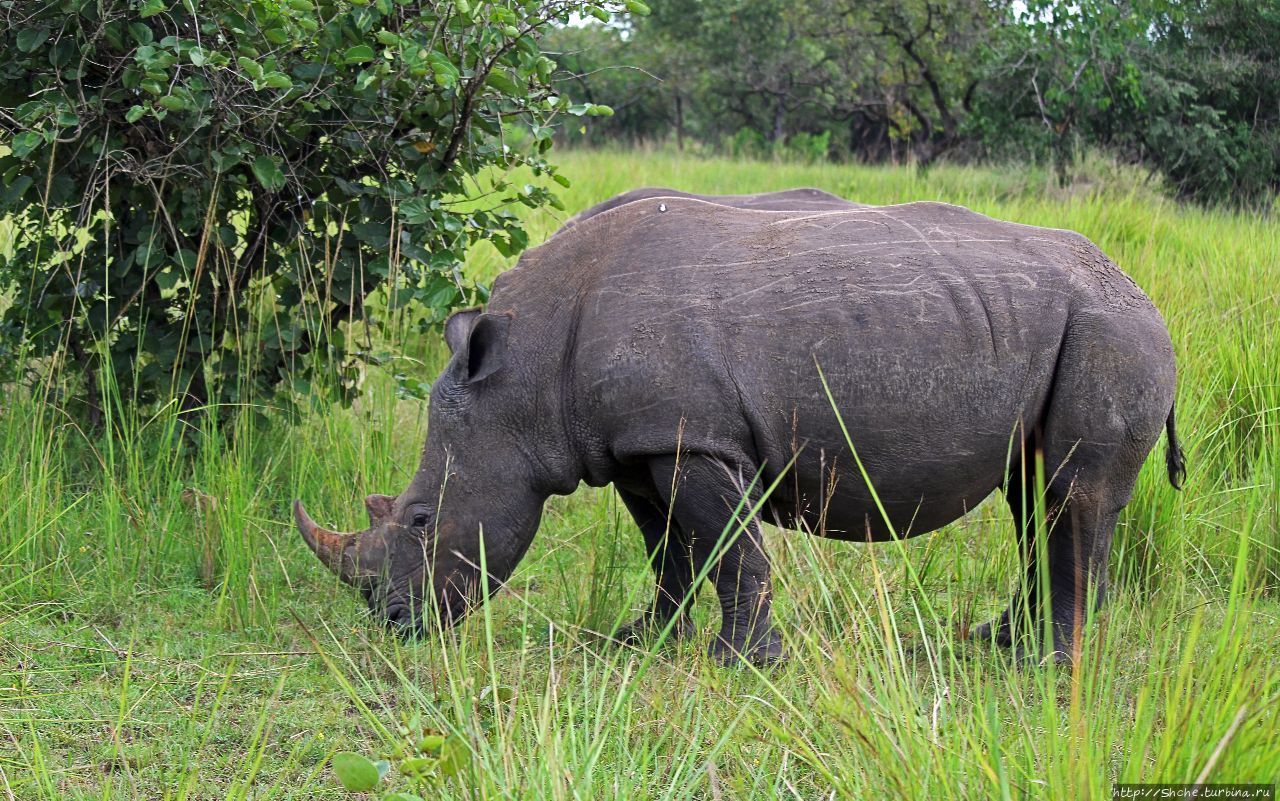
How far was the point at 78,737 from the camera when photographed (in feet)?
11.2

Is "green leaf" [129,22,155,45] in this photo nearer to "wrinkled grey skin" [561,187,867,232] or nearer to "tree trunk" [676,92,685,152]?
"wrinkled grey skin" [561,187,867,232]

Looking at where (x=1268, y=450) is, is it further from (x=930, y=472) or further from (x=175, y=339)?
(x=175, y=339)

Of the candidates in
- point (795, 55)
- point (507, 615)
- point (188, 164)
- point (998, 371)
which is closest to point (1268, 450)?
point (998, 371)

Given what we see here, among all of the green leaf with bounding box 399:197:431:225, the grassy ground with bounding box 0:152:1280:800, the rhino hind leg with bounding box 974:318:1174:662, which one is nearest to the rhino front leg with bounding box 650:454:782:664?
the grassy ground with bounding box 0:152:1280:800

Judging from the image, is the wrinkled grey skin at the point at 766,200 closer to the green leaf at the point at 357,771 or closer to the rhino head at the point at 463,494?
the rhino head at the point at 463,494

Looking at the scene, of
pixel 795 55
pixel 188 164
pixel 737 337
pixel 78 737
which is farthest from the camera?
pixel 795 55

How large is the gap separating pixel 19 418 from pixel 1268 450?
4710 mm

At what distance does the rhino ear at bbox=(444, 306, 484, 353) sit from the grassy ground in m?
0.78

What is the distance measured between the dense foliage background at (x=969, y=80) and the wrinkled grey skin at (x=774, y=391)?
2.58 m

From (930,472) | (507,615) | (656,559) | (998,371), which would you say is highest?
(998,371)

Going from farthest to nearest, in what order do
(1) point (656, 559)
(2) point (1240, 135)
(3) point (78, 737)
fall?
1. (2) point (1240, 135)
2. (1) point (656, 559)
3. (3) point (78, 737)

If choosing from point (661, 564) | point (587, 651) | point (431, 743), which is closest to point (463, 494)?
point (661, 564)

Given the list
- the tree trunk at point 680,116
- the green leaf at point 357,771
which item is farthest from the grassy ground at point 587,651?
the tree trunk at point 680,116

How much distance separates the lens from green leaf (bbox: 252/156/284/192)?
4.81 m
